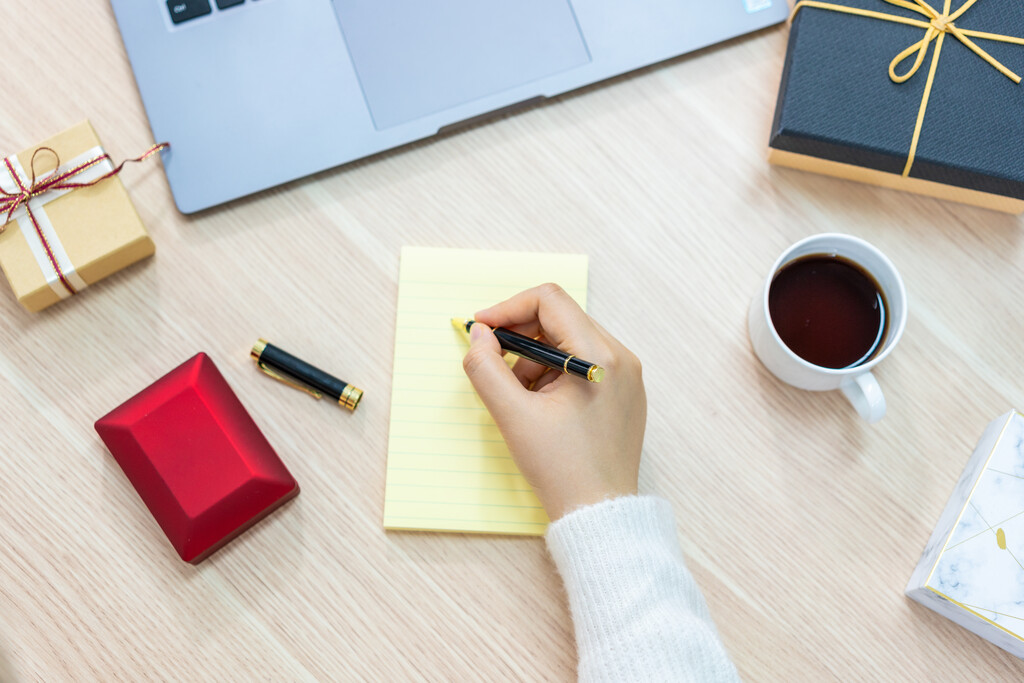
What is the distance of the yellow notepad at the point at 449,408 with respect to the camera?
68cm

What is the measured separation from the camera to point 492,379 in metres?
0.65

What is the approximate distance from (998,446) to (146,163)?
855 mm

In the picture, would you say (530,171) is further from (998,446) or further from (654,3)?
(998,446)

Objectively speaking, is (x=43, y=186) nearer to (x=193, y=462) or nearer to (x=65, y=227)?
(x=65, y=227)

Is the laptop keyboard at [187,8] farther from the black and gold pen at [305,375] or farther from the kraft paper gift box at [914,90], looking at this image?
the kraft paper gift box at [914,90]

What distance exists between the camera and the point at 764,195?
2.50 ft

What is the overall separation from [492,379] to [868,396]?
1.08ft

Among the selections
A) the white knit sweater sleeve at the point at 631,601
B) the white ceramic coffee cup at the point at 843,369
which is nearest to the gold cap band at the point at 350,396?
the white knit sweater sleeve at the point at 631,601

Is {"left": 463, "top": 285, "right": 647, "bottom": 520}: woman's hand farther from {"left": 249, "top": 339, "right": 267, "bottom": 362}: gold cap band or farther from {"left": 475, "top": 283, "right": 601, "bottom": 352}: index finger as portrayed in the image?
{"left": 249, "top": 339, "right": 267, "bottom": 362}: gold cap band

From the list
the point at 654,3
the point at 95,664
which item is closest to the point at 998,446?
the point at 654,3

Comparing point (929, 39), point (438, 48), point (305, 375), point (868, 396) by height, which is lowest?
point (868, 396)

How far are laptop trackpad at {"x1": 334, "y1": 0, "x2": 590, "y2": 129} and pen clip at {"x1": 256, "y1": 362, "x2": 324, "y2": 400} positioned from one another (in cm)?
26

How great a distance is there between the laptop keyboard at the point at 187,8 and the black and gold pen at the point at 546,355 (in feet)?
1.32

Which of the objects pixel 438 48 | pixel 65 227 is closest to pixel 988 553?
pixel 438 48
